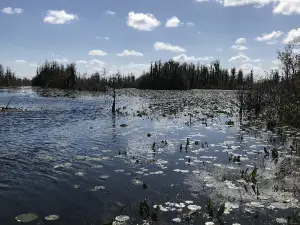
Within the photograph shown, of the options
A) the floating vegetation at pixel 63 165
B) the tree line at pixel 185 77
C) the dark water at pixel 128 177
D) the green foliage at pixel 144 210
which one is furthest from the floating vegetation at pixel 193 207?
the tree line at pixel 185 77

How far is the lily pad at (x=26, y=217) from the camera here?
7.13 metres

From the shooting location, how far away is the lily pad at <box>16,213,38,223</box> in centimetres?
713

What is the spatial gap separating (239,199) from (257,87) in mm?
31357

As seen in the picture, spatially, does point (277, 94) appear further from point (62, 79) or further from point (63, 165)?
point (62, 79)

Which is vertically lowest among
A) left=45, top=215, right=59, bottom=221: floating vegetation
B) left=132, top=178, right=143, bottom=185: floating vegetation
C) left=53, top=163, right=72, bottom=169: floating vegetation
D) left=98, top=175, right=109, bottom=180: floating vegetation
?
left=45, top=215, right=59, bottom=221: floating vegetation

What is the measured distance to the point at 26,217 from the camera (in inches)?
286

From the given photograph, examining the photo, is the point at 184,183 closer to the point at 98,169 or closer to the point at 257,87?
the point at 98,169

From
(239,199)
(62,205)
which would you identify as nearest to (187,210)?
(239,199)

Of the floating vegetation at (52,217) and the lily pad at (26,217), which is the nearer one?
the lily pad at (26,217)

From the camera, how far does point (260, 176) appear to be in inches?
432

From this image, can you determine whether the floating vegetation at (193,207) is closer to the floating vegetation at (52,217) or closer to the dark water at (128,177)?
the dark water at (128,177)

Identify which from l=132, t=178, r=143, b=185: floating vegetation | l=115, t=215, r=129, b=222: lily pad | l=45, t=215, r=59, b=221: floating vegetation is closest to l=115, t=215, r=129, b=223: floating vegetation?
l=115, t=215, r=129, b=222: lily pad

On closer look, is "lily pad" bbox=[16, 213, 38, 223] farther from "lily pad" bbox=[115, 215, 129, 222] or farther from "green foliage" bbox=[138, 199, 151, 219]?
"green foliage" bbox=[138, 199, 151, 219]

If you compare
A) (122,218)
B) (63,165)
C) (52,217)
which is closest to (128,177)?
(63,165)
